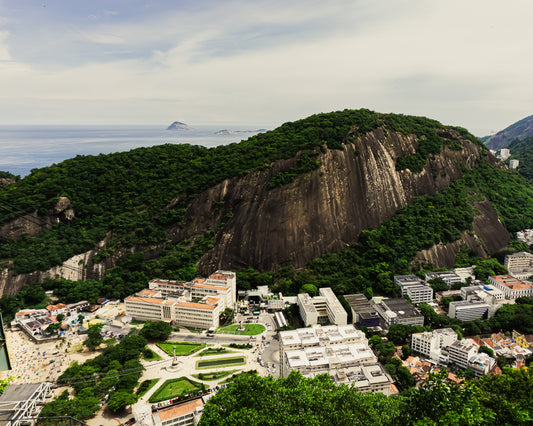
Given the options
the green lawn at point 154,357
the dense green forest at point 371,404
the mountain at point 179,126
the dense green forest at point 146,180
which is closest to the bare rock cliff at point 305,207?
the dense green forest at point 146,180

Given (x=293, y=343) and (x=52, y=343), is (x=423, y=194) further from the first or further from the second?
(x=52, y=343)

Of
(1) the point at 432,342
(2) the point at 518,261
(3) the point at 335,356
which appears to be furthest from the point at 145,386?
(2) the point at 518,261

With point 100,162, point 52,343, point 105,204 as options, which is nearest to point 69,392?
point 52,343

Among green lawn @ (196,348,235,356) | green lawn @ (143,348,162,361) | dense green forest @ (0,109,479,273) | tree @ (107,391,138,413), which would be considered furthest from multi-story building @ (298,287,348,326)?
tree @ (107,391,138,413)

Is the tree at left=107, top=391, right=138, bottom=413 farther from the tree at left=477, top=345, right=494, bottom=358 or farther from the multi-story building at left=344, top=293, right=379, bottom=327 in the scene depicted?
the tree at left=477, top=345, right=494, bottom=358

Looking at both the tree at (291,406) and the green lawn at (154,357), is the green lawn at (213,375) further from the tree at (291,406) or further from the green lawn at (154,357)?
the tree at (291,406)

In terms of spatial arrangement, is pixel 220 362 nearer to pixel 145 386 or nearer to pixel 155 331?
pixel 145 386

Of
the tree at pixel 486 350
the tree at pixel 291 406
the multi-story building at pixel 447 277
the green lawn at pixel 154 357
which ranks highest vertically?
the tree at pixel 291 406
